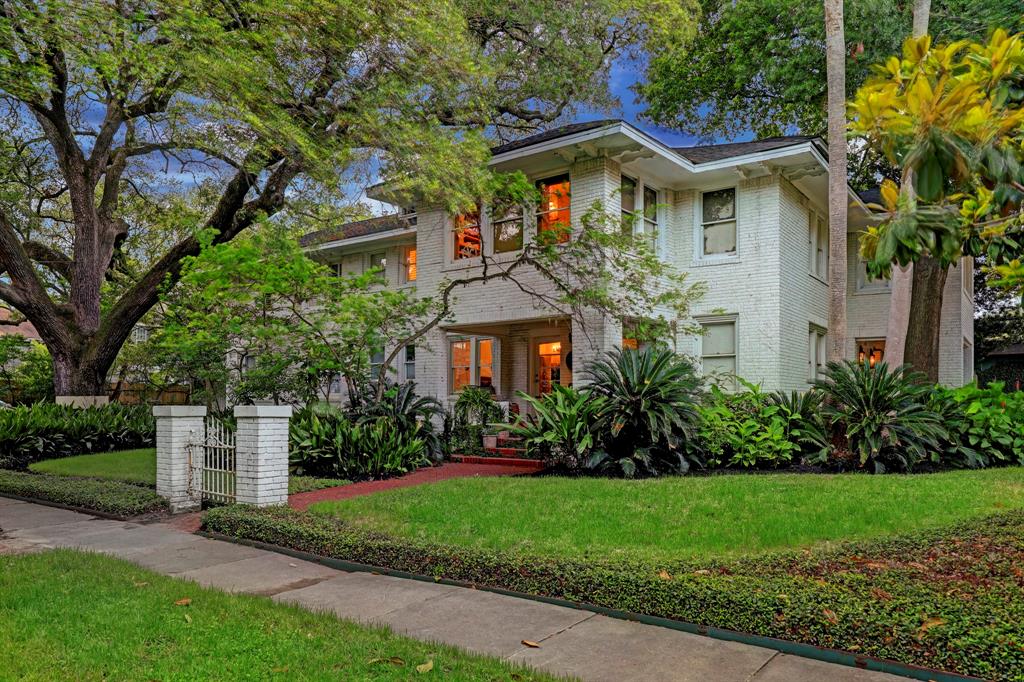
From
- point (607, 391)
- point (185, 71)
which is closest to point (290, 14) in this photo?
point (185, 71)

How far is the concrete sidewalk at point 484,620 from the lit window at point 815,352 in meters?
12.6

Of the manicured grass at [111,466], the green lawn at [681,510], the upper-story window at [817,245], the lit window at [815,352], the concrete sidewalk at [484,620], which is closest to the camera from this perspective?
the concrete sidewalk at [484,620]

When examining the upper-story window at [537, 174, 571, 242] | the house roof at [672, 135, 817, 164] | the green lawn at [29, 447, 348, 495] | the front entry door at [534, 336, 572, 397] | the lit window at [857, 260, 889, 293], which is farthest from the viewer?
the lit window at [857, 260, 889, 293]

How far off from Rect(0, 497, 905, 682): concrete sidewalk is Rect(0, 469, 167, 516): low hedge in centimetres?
166

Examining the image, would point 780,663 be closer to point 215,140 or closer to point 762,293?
point 762,293

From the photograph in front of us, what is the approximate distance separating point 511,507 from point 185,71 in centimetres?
841

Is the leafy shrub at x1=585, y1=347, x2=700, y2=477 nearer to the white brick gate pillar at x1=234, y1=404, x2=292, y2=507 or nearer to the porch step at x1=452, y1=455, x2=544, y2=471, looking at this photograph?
the porch step at x1=452, y1=455, x2=544, y2=471

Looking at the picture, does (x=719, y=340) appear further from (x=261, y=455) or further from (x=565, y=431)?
(x=261, y=455)

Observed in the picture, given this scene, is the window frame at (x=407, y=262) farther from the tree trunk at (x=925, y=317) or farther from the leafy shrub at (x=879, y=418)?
the tree trunk at (x=925, y=317)

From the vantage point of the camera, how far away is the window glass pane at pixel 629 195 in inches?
543

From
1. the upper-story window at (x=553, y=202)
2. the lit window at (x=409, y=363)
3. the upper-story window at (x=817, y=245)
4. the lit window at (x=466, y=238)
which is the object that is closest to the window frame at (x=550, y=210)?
the upper-story window at (x=553, y=202)

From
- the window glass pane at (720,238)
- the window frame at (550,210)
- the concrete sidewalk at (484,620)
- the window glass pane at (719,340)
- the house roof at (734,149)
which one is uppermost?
the house roof at (734,149)

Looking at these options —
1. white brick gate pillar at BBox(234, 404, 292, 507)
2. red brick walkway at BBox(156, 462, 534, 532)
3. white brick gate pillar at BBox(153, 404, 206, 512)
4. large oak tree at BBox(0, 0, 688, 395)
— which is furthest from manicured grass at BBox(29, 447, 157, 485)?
large oak tree at BBox(0, 0, 688, 395)

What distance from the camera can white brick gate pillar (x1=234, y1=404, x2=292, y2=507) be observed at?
26.2 feet
